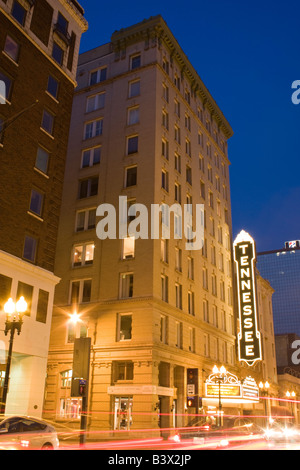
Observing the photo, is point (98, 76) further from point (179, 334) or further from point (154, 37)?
point (179, 334)

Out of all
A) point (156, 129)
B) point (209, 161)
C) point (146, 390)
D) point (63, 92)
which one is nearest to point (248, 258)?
point (209, 161)

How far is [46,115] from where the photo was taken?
112 feet

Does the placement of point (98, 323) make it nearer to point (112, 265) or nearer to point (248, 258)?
point (112, 265)

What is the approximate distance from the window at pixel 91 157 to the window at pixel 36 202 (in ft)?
58.8

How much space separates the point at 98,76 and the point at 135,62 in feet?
16.9

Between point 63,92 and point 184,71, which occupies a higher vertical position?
point 184,71

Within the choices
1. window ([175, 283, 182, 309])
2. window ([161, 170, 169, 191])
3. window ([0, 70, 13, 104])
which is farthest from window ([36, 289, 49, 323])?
window ([161, 170, 169, 191])

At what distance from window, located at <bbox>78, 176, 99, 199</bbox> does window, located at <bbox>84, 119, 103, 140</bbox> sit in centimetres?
558

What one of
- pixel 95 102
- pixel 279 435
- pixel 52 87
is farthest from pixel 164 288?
pixel 95 102

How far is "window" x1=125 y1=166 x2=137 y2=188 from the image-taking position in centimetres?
4543

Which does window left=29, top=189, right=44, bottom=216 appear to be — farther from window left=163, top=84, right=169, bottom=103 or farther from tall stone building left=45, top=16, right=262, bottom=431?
window left=163, top=84, right=169, bottom=103

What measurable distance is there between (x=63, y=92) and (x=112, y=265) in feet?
53.1

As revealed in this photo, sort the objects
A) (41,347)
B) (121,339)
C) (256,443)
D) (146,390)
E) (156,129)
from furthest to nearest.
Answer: (156,129) < (121,339) < (146,390) < (41,347) < (256,443)

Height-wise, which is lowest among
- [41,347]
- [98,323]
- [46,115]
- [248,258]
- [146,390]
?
[146,390]
